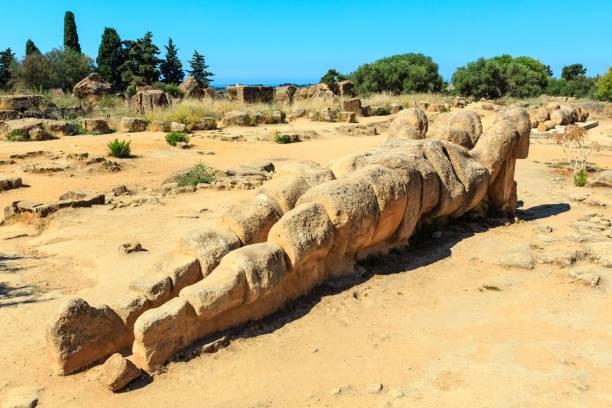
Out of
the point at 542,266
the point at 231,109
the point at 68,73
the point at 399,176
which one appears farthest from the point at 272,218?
the point at 68,73

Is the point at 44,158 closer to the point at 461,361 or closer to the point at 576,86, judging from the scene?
the point at 461,361

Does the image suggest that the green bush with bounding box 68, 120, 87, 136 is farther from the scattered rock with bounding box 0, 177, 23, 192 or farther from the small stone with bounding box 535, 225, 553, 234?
the small stone with bounding box 535, 225, 553, 234

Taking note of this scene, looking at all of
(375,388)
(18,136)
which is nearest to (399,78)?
(18,136)

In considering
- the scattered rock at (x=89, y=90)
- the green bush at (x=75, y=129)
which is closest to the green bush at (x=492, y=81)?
the scattered rock at (x=89, y=90)

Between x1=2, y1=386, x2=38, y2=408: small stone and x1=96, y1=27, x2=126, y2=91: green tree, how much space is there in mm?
37074

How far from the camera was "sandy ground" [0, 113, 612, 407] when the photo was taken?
4168 mm

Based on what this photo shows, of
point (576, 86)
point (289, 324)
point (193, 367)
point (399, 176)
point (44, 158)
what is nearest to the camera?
point (193, 367)

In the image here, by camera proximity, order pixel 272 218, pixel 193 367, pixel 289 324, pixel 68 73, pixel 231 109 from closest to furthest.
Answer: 1. pixel 193 367
2. pixel 289 324
3. pixel 272 218
4. pixel 231 109
5. pixel 68 73

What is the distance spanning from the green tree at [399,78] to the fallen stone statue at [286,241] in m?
28.5

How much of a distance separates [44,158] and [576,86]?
135 feet

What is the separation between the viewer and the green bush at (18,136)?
15570 mm

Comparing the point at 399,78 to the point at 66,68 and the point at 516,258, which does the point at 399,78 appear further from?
the point at 516,258

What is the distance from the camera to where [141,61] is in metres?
38.9

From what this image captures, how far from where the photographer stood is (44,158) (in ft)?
44.1
